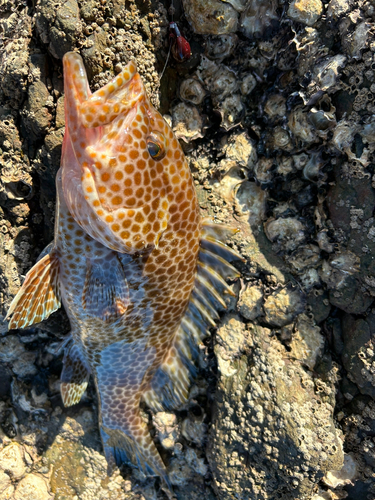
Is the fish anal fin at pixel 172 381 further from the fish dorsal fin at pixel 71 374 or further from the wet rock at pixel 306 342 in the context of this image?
the wet rock at pixel 306 342

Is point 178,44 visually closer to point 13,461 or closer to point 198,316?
point 198,316

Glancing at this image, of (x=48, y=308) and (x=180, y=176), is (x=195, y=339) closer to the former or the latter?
(x=48, y=308)

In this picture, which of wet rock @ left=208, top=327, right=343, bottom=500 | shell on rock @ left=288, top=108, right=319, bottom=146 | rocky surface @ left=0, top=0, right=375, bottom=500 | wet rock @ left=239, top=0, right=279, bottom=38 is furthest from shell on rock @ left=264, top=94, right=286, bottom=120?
wet rock @ left=208, top=327, right=343, bottom=500

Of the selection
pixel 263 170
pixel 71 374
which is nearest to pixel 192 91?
pixel 263 170

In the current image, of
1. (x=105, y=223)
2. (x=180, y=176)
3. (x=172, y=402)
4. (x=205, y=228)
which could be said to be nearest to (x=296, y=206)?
(x=205, y=228)

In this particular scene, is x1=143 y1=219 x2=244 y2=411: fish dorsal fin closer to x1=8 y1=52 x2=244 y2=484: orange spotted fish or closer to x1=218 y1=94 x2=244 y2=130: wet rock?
x1=8 y1=52 x2=244 y2=484: orange spotted fish

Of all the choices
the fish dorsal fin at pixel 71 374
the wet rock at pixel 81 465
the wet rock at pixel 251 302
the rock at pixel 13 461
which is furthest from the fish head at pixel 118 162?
the rock at pixel 13 461
